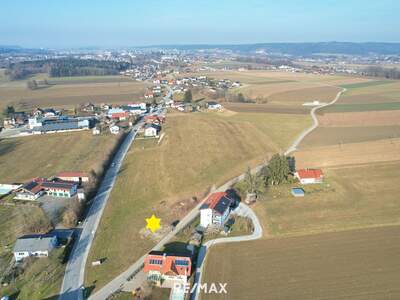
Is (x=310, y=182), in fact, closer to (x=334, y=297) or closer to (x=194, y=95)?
(x=334, y=297)

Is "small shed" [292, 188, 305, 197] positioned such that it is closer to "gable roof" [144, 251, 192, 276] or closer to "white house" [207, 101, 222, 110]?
"gable roof" [144, 251, 192, 276]

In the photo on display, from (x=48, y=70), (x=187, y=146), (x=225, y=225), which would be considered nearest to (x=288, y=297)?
(x=225, y=225)

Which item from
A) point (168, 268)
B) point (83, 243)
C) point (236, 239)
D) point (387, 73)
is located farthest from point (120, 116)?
point (387, 73)

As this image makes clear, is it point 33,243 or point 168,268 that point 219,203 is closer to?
point 168,268

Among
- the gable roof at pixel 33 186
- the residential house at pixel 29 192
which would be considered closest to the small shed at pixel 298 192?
the residential house at pixel 29 192

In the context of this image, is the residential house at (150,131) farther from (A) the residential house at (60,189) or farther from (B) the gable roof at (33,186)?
(B) the gable roof at (33,186)
